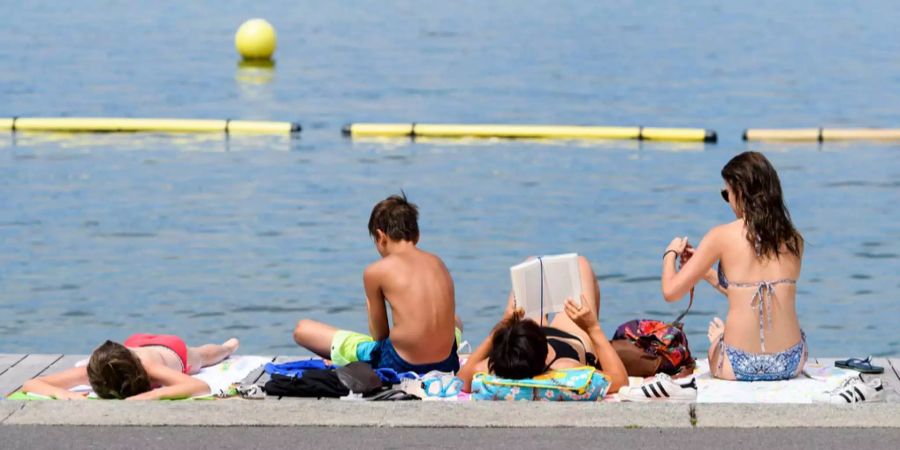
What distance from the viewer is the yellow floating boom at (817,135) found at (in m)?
21.6

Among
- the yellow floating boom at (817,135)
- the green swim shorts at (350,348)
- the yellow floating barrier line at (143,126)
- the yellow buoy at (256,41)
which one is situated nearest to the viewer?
the green swim shorts at (350,348)

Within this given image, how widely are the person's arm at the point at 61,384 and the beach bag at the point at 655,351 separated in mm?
2642

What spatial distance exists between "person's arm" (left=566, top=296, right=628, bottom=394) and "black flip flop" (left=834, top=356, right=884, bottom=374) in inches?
51.8

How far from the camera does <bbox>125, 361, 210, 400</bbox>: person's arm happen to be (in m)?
7.46

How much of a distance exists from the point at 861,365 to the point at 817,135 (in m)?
14.0

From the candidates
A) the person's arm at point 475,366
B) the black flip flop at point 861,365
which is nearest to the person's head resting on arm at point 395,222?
the person's arm at point 475,366

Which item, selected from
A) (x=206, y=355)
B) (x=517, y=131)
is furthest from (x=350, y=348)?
(x=517, y=131)

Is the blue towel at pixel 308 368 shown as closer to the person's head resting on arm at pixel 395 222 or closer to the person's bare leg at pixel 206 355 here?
the person's bare leg at pixel 206 355

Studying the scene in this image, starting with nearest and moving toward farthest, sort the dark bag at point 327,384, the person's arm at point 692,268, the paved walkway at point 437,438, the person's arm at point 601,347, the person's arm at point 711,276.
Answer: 1. the paved walkway at point 437,438
2. the dark bag at point 327,384
3. the person's arm at point 601,347
4. the person's arm at point 692,268
5. the person's arm at point 711,276

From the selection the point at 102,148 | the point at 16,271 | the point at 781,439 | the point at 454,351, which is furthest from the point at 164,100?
the point at 781,439

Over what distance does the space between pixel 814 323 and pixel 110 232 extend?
23.3ft

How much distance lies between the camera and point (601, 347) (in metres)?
7.62

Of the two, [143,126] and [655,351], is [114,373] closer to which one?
[655,351]

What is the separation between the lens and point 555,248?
50.7 feet
